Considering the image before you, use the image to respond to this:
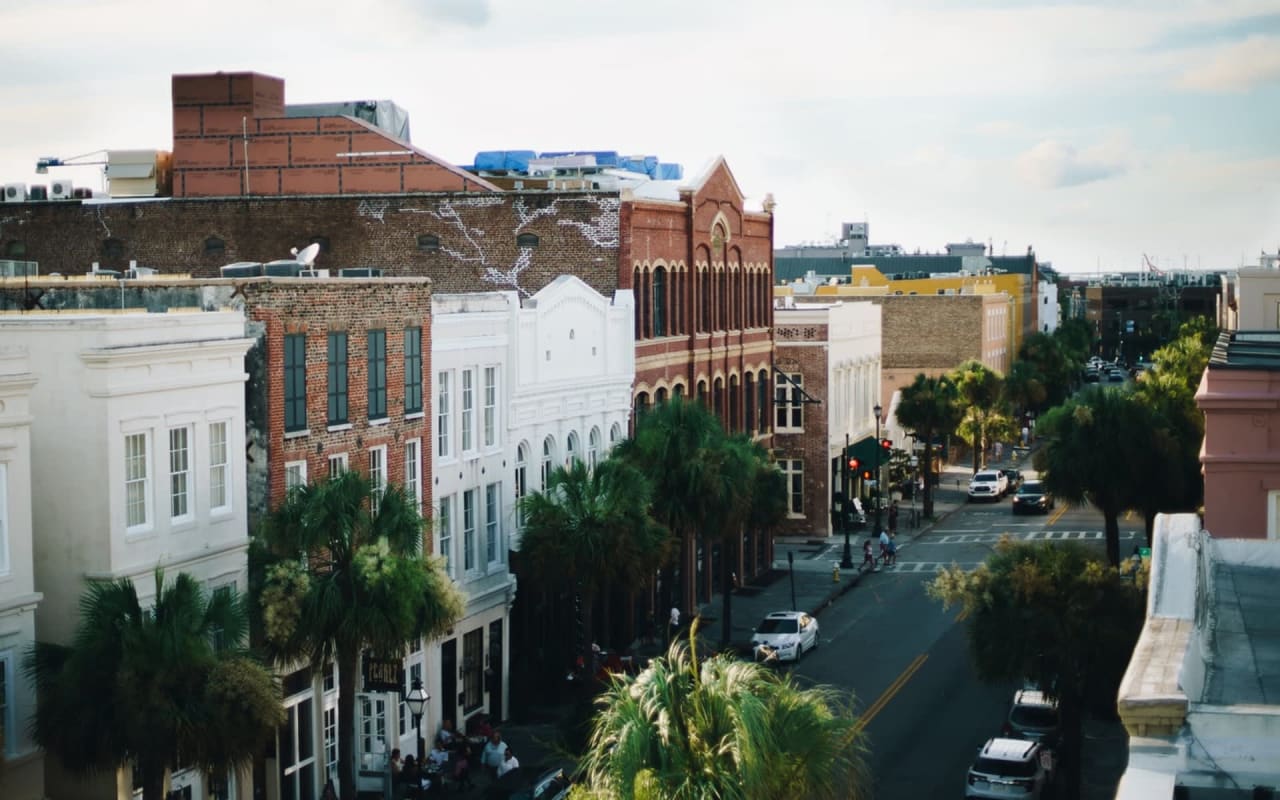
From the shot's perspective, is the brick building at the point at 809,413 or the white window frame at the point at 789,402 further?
the brick building at the point at 809,413

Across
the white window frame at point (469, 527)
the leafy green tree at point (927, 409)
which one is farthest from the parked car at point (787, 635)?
the leafy green tree at point (927, 409)

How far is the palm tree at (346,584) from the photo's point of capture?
102 ft

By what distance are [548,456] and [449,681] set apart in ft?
27.3

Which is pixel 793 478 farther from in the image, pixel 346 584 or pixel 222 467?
pixel 346 584

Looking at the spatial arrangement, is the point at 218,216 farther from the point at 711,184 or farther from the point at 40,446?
the point at 40,446

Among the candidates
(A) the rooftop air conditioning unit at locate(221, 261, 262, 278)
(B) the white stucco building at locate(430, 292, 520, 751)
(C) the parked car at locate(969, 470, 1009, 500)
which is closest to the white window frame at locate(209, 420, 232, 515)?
(A) the rooftop air conditioning unit at locate(221, 261, 262, 278)

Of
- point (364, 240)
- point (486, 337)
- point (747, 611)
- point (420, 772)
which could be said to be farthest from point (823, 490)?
point (420, 772)

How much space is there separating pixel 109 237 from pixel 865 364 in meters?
38.2

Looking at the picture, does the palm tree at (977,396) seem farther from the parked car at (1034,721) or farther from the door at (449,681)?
the door at (449,681)

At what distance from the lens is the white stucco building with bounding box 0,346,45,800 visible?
89.7 ft

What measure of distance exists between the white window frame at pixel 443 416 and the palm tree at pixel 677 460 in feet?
24.6

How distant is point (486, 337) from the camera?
44.1m

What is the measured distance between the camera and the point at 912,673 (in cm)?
4925

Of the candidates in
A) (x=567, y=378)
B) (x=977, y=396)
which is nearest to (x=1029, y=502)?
(x=977, y=396)
